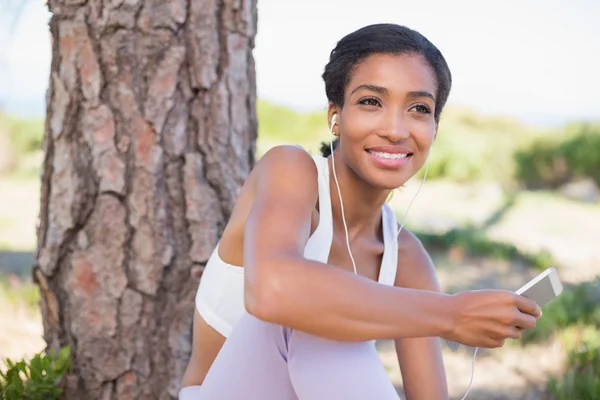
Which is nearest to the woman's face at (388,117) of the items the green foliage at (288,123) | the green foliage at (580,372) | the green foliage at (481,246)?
the green foliage at (580,372)

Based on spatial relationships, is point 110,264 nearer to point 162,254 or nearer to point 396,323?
point 162,254

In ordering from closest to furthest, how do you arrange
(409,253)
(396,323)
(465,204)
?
(396,323) < (409,253) < (465,204)

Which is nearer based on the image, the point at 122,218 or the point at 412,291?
the point at 412,291

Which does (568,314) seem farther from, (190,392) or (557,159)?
(557,159)

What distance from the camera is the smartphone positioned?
67.7 inches

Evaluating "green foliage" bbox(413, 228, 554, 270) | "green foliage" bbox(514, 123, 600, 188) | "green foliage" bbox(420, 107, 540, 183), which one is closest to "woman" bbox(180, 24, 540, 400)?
"green foliage" bbox(413, 228, 554, 270)

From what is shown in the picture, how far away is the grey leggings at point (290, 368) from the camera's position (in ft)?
5.83

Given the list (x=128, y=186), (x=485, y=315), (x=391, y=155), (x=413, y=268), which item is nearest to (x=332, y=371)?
(x=485, y=315)

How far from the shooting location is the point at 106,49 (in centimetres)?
257

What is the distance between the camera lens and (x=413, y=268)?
2389 millimetres

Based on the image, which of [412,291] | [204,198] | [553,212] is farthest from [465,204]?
[412,291]

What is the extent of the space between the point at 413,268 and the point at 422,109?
59 centimetres

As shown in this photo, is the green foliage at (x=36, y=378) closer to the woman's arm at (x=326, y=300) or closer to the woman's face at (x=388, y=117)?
the woman's arm at (x=326, y=300)

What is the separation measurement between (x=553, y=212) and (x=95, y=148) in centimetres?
767
